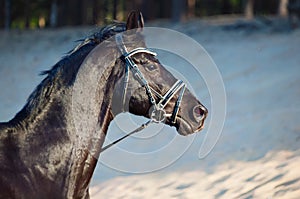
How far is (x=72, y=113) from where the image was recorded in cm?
454

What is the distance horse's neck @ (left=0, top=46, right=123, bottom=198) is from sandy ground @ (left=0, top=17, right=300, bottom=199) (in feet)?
2.84

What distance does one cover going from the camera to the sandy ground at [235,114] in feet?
24.9

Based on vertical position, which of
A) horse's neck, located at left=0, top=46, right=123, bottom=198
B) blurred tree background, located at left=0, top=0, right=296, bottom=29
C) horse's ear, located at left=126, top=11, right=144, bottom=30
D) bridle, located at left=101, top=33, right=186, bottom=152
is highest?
blurred tree background, located at left=0, top=0, right=296, bottom=29

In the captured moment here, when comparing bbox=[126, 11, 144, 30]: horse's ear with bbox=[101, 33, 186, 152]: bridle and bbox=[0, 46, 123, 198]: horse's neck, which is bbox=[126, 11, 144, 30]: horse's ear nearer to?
bbox=[101, 33, 186, 152]: bridle

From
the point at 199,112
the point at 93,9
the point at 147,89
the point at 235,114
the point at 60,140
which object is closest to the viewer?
the point at 60,140

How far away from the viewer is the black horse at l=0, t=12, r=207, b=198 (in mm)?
4465

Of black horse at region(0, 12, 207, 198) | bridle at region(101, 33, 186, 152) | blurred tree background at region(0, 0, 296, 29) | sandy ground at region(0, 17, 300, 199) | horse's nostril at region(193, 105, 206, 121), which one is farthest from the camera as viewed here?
blurred tree background at region(0, 0, 296, 29)

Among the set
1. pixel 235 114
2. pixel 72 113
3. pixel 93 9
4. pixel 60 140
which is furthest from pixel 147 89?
pixel 93 9

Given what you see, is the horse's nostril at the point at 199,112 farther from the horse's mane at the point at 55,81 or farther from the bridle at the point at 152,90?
the horse's mane at the point at 55,81

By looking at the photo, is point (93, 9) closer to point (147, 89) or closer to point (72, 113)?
point (147, 89)

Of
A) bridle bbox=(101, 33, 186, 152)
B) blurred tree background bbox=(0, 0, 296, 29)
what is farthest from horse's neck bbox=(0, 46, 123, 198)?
blurred tree background bbox=(0, 0, 296, 29)

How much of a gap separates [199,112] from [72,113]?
37.8 inches

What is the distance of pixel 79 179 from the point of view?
459 centimetres

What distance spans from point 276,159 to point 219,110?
2771mm
